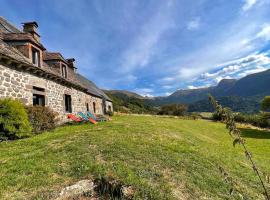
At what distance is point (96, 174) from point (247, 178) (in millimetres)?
4494

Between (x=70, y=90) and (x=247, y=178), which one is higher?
(x=70, y=90)

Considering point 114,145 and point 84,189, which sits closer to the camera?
point 84,189

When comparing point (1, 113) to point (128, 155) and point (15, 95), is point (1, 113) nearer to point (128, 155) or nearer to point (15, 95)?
point (15, 95)

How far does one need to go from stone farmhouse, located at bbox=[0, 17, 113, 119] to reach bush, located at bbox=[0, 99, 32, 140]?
102 cm

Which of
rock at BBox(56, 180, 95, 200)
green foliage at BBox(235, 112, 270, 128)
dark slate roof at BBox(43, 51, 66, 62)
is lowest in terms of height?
green foliage at BBox(235, 112, 270, 128)

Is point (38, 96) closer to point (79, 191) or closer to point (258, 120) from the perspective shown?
point (79, 191)

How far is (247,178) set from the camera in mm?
6004

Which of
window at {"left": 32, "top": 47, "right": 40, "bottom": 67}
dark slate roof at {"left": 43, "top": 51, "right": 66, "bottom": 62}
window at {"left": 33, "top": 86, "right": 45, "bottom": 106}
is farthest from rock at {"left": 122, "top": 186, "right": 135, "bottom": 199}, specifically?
dark slate roof at {"left": 43, "top": 51, "right": 66, "bottom": 62}

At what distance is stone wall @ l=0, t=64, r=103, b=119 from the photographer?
8.78 m

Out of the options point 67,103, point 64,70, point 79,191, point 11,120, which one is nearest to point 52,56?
point 64,70

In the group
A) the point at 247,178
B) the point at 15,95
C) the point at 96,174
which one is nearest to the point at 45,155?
the point at 96,174

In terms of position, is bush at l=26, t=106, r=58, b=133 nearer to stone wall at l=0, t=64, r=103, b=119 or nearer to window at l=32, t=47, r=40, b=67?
stone wall at l=0, t=64, r=103, b=119

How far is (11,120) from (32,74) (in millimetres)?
3875

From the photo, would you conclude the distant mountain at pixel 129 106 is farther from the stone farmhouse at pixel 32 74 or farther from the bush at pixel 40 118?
the bush at pixel 40 118
